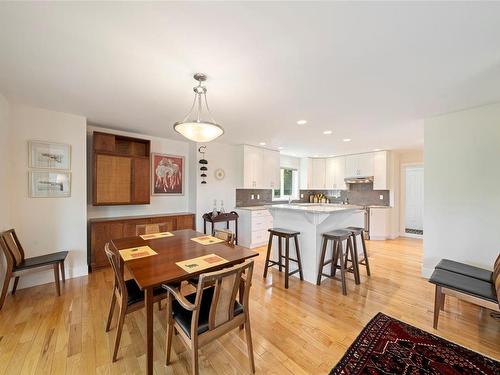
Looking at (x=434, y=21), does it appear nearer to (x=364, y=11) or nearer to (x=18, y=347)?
(x=364, y=11)

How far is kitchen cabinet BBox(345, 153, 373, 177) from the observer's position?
5812 millimetres

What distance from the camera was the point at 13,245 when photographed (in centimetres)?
249

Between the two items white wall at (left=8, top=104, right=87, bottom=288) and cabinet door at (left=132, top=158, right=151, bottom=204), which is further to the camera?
cabinet door at (left=132, top=158, right=151, bottom=204)

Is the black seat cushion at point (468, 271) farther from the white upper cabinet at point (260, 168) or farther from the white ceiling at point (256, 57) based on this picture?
the white upper cabinet at point (260, 168)

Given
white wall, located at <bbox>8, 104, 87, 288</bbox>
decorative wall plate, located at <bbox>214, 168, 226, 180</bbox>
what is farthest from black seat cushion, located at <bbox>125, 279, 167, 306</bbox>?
decorative wall plate, located at <bbox>214, 168, 226, 180</bbox>

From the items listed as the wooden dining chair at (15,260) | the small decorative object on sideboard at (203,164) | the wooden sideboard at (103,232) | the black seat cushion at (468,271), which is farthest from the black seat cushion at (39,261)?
the black seat cushion at (468,271)

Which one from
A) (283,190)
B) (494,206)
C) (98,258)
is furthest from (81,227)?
(494,206)

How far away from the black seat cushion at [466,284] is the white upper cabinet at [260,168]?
375 centimetres

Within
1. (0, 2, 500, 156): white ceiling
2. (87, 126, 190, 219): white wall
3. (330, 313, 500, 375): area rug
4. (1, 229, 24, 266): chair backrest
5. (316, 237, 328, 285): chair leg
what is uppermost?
(0, 2, 500, 156): white ceiling

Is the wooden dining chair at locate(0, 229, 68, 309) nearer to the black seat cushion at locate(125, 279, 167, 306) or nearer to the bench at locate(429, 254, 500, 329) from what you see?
the black seat cushion at locate(125, 279, 167, 306)

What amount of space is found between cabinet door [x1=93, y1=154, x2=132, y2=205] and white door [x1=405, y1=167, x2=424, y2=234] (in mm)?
7580

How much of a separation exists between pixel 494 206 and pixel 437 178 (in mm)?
644

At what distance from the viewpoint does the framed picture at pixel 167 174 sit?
4355mm

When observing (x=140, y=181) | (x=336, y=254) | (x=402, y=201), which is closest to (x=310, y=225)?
(x=336, y=254)
